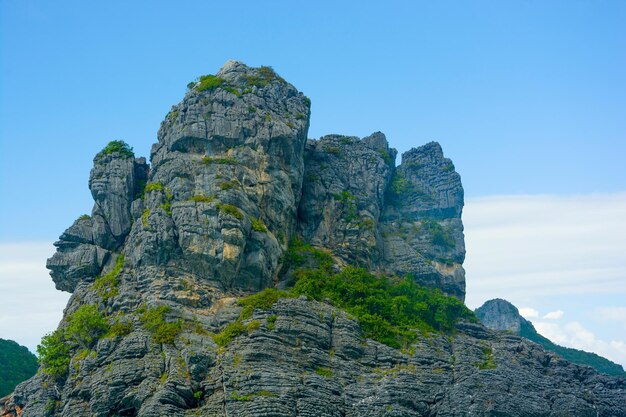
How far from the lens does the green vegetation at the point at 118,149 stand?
2454 inches

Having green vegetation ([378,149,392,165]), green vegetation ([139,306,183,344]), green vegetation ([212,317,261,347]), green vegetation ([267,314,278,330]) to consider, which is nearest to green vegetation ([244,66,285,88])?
green vegetation ([378,149,392,165])

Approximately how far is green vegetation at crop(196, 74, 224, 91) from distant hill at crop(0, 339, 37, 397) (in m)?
34.5

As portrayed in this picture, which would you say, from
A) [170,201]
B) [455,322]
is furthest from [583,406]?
[170,201]

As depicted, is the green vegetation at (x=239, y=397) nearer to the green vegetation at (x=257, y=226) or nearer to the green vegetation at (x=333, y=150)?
the green vegetation at (x=257, y=226)

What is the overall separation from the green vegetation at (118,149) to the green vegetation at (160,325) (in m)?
16.5

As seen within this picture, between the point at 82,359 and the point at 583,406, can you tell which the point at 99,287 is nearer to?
the point at 82,359

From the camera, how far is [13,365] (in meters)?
75.9

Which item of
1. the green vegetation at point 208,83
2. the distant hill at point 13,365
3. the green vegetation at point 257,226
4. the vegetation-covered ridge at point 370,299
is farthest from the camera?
the distant hill at point 13,365

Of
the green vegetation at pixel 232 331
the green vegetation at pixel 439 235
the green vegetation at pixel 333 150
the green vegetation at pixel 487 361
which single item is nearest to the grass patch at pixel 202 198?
the green vegetation at pixel 232 331

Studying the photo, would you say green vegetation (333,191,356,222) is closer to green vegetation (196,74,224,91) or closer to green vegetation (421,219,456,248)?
green vegetation (421,219,456,248)

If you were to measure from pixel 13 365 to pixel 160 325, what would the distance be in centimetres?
3456

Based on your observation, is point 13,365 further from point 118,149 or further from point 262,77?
point 262,77

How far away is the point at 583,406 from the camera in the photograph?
52.2m

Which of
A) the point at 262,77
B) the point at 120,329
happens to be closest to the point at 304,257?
the point at 120,329
